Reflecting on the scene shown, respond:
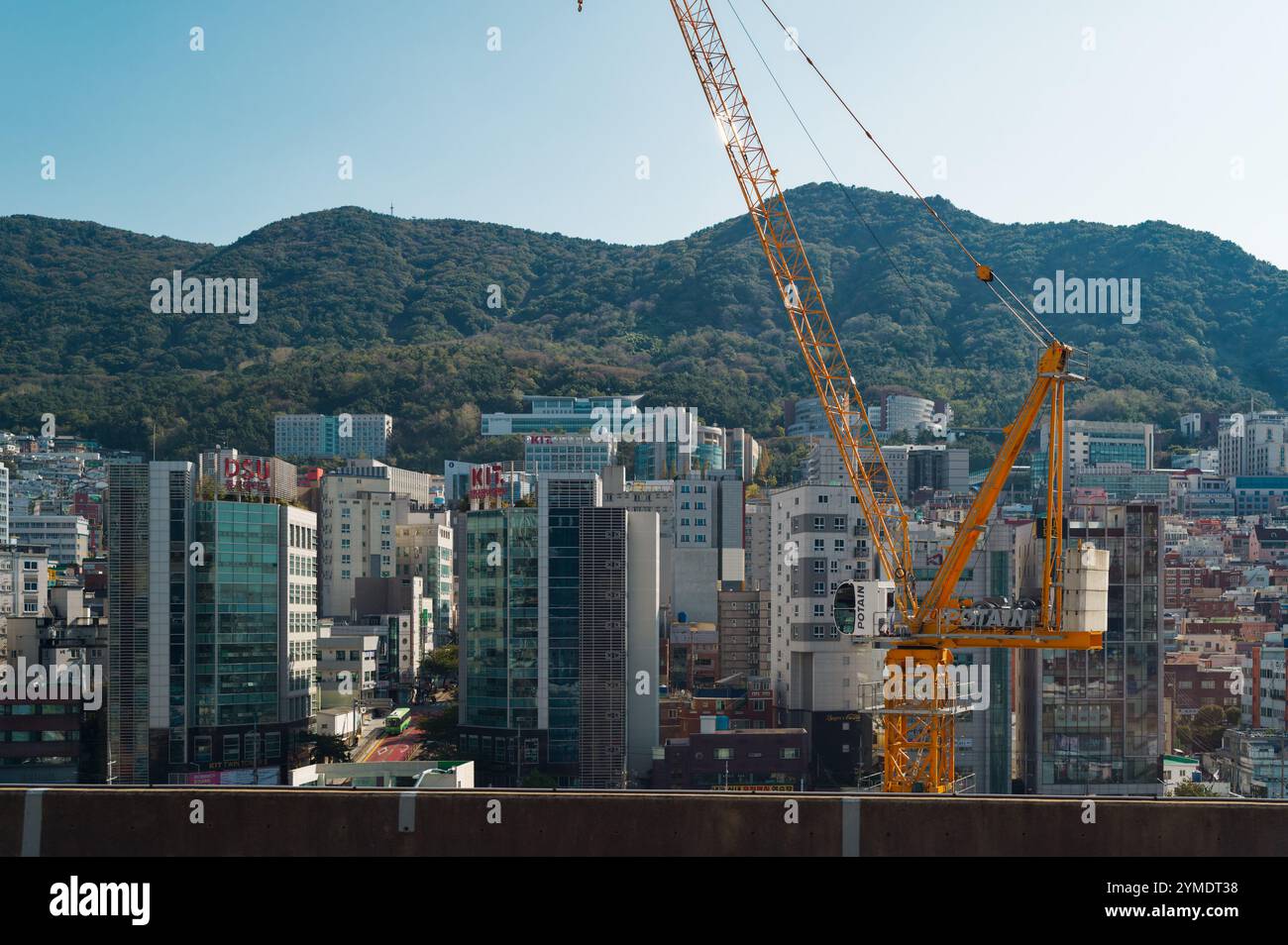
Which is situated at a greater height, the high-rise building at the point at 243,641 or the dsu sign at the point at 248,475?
the dsu sign at the point at 248,475

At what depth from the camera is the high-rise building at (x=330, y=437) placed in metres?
185

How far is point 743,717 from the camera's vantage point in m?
75.2

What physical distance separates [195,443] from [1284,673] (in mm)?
121433

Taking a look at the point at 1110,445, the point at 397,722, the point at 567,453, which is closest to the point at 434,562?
the point at 397,722

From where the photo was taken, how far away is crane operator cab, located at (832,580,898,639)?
172 feet

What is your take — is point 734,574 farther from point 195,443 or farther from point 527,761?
point 195,443

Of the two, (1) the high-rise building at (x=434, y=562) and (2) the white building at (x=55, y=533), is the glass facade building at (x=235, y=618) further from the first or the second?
(2) the white building at (x=55, y=533)

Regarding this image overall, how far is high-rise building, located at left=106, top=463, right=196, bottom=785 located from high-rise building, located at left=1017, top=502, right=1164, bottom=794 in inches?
1382

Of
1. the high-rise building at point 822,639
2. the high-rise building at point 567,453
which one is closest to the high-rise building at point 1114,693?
the high-rise building at point 822,639

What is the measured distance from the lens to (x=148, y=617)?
207 feet

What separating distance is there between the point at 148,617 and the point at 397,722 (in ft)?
55.2

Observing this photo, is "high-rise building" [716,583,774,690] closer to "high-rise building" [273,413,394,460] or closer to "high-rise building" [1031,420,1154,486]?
"high-rise building" [273,413,394,460]

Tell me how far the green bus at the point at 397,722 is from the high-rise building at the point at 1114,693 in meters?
30.1

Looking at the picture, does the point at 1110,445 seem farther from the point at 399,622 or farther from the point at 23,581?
the point at 23,581
